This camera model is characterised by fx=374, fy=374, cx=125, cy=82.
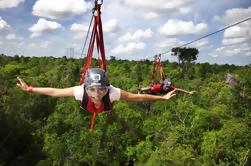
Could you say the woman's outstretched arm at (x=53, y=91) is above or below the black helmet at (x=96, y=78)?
below

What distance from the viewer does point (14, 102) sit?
140 ft

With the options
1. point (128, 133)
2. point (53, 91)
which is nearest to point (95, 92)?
point (53, 91)

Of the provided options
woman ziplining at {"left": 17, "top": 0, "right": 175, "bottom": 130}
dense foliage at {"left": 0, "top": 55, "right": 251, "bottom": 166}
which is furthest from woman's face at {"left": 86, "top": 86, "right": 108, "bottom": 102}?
dense foliage at {"left": 0, "top": 55, "right": 251, "bottom": 166}

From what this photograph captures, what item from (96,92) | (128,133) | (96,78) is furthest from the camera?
(128,133)

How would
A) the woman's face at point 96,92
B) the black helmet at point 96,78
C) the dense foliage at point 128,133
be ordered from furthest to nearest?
1. the dense foliage at point 128,133
2. the woman's face at point 96,92
3. the black helmet at point 96,78

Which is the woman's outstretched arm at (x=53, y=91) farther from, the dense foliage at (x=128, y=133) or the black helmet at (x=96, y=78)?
the dense foliage at (x=128, y=133)

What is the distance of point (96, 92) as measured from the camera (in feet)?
18.5

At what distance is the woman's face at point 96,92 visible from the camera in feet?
18.4

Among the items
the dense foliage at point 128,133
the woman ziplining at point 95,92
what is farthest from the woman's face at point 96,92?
the dense foliage at point 128,133

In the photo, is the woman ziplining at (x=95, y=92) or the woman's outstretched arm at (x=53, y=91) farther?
the woman's outstretched arm at (x=53, y=91)

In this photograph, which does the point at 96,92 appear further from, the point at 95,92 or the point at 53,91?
the point at 53,91

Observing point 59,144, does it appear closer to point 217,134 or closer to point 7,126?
point 7,126

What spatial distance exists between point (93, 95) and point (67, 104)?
4054 centimetres

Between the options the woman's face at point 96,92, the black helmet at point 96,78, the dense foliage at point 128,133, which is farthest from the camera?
the dense foliage at point 128,133
